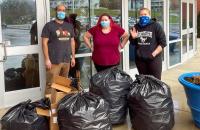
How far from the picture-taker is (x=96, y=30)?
5.08 metres

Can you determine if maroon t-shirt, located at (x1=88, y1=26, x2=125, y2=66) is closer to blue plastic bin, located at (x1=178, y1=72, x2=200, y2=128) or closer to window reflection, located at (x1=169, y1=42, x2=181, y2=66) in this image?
blue plastic bin, located at (x1=178, y1=72, x2=200, y2=128)

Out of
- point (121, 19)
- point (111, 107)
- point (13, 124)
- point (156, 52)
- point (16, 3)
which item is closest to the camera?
point (13, 124)

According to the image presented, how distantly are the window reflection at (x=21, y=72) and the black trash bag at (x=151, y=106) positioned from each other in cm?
196

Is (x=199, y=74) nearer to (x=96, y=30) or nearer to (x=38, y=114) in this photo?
(x=96, y=30)

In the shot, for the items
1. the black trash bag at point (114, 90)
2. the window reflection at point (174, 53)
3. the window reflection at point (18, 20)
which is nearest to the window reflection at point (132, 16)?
the window reflection at point (174, 53)

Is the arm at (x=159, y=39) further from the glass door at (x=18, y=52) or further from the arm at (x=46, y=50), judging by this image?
the glass door at (x=18, y=52)

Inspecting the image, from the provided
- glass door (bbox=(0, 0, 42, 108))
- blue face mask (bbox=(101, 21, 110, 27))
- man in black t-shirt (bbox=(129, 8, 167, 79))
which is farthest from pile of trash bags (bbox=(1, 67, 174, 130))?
glass door (bbox=(0, 0, 42, 108))

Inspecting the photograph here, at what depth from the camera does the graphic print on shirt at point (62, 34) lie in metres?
5.11

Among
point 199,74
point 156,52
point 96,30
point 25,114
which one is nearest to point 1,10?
point 96,30

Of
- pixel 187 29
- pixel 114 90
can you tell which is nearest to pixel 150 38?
pixel 114 90

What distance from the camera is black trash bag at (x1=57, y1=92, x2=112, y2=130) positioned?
3742mm

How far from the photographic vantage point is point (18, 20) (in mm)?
5414

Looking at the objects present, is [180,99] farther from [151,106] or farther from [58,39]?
[58,39]

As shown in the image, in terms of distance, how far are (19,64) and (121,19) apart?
247 cm
